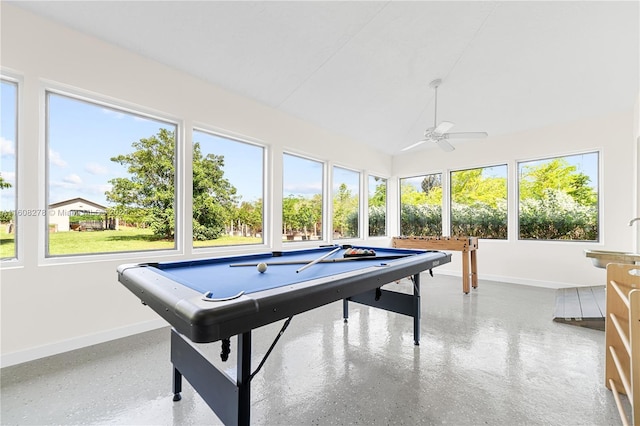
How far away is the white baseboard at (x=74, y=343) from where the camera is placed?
84.3 inches

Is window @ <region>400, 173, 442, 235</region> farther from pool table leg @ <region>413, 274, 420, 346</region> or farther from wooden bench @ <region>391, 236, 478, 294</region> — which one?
pool table leg @ <region>413, 274, 420, 346</region>

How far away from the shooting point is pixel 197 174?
11.2 ft

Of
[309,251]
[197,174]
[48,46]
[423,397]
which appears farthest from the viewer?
[197,174]

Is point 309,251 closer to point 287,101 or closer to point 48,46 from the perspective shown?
point 287,101

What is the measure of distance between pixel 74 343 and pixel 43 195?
4.26 ft

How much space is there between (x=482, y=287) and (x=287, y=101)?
13.9 ft

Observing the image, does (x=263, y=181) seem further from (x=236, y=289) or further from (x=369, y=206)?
(x=236, y=289)

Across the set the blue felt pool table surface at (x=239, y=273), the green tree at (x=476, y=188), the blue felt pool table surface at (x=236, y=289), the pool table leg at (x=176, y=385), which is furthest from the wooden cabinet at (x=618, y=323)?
the green tree at (x=476, y=188)

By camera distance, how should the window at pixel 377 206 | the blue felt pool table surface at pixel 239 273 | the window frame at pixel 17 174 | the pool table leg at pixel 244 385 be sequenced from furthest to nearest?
the window at pixel 377 206, the window frame at pixel 17 174, the blue felt pool table surface at pixel 239 273, the pool table leg at pixel 244 385

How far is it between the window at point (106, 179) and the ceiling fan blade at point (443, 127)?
3143mm

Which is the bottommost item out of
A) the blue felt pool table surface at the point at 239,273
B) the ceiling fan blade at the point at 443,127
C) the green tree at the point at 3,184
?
the blue felt pool table surface at the point at 239,273

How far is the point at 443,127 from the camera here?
3396 mm

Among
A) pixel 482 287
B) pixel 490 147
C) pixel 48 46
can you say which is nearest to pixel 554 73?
pixel 490 147

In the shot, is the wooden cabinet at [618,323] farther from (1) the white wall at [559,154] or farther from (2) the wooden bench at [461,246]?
(1) the white wall at [559,154]
